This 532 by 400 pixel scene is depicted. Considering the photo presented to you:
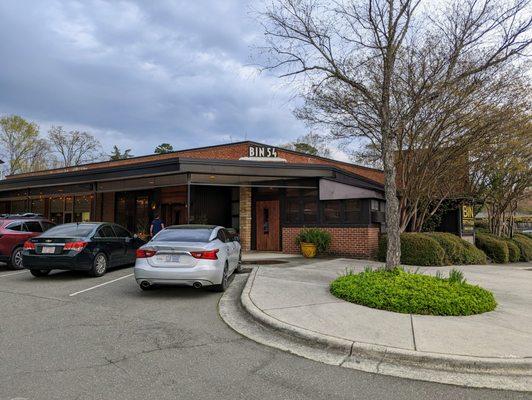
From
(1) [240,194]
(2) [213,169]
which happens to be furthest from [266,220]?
(2) [213,169]

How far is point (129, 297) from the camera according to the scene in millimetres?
7930

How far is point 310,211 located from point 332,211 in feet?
3.51

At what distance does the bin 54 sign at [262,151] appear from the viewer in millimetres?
19703

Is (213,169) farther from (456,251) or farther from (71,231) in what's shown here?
(456,251)

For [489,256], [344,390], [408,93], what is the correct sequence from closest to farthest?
[344,390] < [408,93] < [489,256]

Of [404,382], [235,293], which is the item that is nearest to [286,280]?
[235,293]

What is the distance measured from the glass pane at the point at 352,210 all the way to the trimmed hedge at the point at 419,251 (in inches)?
53.1

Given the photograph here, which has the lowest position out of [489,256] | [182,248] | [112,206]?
[489,256]

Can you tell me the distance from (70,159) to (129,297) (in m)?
48.5

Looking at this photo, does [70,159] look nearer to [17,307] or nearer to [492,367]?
[17,307]

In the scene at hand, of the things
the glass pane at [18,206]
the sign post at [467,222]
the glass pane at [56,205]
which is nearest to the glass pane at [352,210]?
the sign post at [467,222]

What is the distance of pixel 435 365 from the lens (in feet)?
14.5

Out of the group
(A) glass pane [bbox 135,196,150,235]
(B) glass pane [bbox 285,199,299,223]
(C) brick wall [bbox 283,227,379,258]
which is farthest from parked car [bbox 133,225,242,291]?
(A) glass pane [bbox 135,196,150,235]

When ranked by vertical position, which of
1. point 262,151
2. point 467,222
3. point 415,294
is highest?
point 262,151
